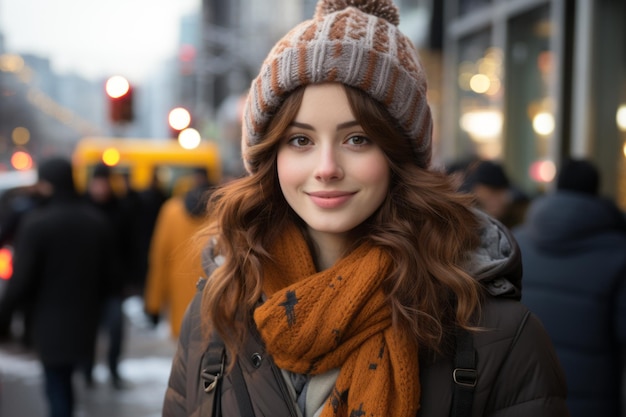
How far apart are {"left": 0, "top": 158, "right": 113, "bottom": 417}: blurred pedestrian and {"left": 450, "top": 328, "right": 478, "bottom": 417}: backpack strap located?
422 centimetres

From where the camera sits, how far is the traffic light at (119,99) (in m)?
12.8

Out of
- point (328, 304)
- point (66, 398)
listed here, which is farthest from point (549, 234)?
point (66, 398)

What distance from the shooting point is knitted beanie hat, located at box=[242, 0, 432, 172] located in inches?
74.0

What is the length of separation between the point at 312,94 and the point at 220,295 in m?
0.60

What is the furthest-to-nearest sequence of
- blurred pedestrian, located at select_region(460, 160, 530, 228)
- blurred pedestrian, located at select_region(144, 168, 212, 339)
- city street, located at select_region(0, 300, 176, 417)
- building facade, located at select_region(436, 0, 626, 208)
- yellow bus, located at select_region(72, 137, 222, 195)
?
yellow bus, located at select_region(72, 137, 222, 195), building facade, located at select_region(436, 0, 626, 208), blurred pedestrian, located at select_region(144, 168, 212, 339), city street, located at select_region(0, 300, 176, 417), blurred pedestrian, located at select_region(460, 160, 530, 228)

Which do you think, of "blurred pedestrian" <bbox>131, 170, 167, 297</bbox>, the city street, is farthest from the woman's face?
"blurred pedestrian" <bbox>131, 170, 167, 297</bbox>

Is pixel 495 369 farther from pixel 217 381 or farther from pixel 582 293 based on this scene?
pixel 582 293

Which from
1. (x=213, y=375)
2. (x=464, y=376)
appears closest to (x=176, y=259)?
(x=213, y=375)

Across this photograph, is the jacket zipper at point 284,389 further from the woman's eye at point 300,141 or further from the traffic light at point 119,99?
the traffic light at point 119,99

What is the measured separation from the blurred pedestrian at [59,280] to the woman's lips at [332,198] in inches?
157

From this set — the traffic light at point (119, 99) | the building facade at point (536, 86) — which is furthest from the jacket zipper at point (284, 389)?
the traffic light at point (119, 99)

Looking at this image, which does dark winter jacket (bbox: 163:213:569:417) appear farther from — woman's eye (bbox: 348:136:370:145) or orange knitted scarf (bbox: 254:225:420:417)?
woman's eye (bbox: 348:136:370:145)

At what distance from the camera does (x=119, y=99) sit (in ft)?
42.2

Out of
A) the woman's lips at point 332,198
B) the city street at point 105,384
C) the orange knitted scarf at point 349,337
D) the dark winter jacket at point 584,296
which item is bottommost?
the city street at point 105,384
